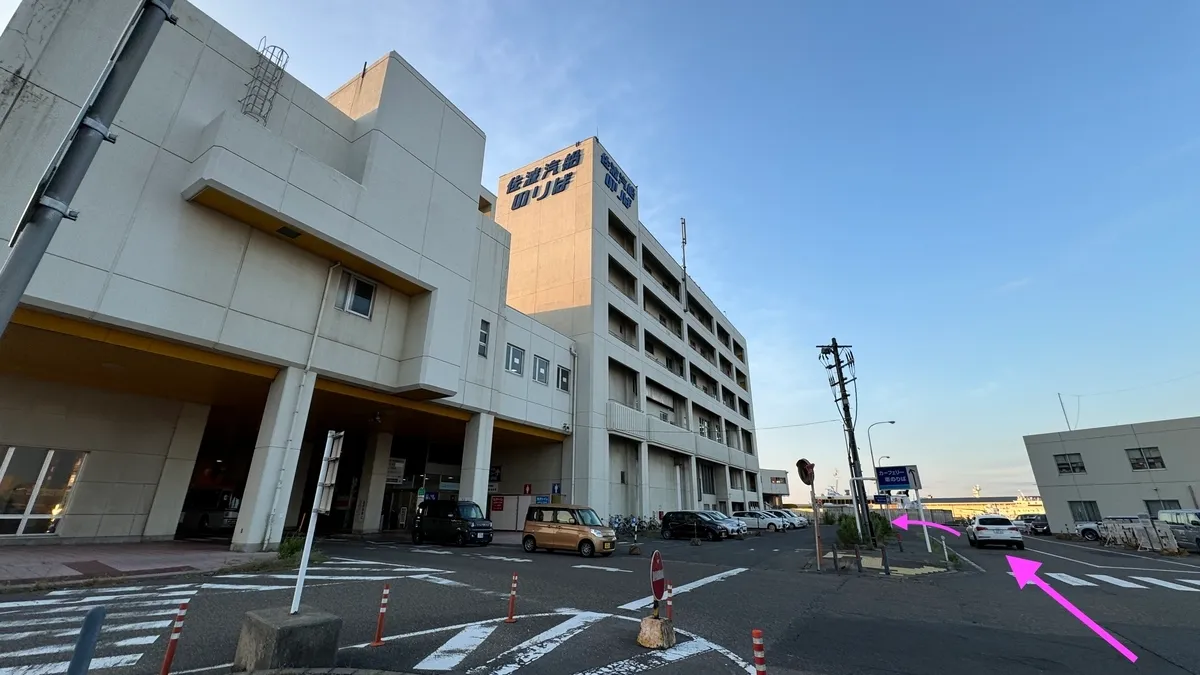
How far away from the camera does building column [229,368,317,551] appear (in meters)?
14.2

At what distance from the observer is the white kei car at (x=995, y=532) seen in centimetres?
2289

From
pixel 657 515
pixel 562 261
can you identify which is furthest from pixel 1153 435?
pixel 562 261

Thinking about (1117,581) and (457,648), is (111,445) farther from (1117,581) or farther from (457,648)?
(1117,581)

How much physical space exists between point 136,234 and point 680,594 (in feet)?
51.7

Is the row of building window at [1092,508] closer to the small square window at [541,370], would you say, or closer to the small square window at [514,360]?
the small square window at [541,370]

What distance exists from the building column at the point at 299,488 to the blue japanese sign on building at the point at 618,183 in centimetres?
2529

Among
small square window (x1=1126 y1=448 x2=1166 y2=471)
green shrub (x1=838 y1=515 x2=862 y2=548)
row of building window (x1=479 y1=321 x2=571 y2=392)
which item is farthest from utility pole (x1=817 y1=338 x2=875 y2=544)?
small square window (x1=1126 y1=448 x2=1166 y2=471)

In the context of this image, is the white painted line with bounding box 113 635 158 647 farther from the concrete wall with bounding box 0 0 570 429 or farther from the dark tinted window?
the dark tinted window

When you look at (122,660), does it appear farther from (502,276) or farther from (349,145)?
(502,276)

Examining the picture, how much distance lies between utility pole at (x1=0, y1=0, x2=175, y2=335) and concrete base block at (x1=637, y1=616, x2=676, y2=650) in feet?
22.1

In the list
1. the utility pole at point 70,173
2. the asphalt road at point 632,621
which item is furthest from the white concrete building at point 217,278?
the utility pole at point 70,173

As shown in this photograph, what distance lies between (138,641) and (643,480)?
2789 centimetres

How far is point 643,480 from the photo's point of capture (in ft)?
105

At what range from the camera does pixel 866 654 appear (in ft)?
21.0
